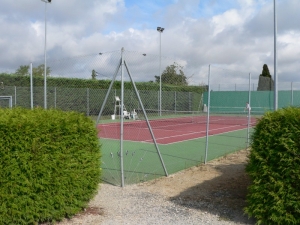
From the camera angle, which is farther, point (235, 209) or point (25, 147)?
point (235, 209)

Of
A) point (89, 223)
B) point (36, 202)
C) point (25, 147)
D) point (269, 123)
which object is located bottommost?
point (89, 223)

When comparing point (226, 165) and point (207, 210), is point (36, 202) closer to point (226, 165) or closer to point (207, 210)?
point (207, 210)

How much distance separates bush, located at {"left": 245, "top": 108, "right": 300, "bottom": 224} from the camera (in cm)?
464

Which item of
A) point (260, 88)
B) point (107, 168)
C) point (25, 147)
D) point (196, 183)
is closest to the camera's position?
point (25, 147)

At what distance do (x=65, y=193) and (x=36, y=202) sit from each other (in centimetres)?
40

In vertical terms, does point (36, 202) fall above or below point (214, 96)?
below

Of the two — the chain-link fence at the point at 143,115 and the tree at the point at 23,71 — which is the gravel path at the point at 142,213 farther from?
the tree at the point at 23,71

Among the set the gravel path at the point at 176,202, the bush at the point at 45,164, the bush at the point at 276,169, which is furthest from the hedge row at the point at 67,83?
the bush at the point at 276,169

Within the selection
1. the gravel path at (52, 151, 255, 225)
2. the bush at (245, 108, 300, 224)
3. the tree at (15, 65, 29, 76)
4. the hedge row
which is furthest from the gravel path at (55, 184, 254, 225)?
the tree at (15, 65, 29, 76)

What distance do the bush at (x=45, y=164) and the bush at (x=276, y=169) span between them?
2.20 metres

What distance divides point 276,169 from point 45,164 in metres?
2.91

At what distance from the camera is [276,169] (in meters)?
4.75

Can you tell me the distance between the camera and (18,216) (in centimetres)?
452

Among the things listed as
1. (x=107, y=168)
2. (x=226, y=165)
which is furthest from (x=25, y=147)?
(x=226, y=165)
